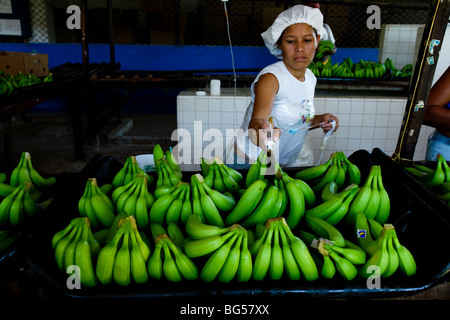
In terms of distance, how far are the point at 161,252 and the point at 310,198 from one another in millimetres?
772

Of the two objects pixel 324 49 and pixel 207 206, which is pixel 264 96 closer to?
pixel 207 206

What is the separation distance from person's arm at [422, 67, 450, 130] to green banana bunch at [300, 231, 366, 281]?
1862mm

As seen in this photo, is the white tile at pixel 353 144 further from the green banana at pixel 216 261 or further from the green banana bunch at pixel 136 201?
the green banana at pixel 216 261

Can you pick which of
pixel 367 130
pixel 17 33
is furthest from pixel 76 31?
pixel 367 130

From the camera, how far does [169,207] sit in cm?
154

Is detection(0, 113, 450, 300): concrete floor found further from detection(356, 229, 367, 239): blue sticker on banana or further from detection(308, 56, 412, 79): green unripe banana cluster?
detection(356, 229, 367, 239): blue sticker on banana

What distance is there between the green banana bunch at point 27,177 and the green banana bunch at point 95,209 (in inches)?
21.0

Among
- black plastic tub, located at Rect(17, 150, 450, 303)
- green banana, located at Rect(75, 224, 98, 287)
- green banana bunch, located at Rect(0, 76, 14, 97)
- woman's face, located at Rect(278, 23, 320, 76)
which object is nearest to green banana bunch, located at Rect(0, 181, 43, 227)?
black plastic tub, located at Rect(17, 150, 450, 303)

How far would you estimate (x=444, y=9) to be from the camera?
216cm

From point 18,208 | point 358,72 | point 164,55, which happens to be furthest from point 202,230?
point 164,55

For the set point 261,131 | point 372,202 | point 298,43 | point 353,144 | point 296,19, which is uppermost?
point 296,19

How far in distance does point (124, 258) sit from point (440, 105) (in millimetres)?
2613

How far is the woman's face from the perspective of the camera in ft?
8.48

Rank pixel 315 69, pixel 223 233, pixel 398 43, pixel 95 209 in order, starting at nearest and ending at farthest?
pixel 223 233 → pixel 95 209 → pixel 315 69 → pixel 398 43
